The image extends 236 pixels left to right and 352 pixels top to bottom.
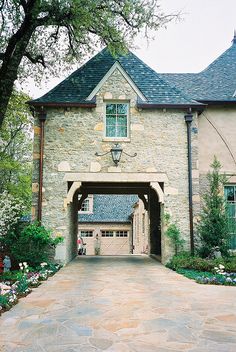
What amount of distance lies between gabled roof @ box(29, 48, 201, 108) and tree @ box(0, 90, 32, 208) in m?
4.76

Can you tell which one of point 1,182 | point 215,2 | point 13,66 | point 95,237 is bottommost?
point 95,237

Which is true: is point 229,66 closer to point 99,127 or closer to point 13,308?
point 99,127

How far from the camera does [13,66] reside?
33.2 feet

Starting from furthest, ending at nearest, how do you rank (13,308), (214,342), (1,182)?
(1,182) → (13,308) → (214,342)

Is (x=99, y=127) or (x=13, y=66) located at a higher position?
(x=13, y=66)

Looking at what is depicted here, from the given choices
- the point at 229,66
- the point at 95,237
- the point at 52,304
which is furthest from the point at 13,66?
the point at 95,237

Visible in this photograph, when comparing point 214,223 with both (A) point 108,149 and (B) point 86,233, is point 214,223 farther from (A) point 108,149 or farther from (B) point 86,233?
(B) point 86,233

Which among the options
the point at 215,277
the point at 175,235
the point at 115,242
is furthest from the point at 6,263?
the point at 115,242

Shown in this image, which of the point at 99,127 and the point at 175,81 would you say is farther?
the point at 175,81

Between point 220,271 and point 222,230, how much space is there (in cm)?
246

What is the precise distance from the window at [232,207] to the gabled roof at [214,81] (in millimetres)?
3286

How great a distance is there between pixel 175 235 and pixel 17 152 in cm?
1818

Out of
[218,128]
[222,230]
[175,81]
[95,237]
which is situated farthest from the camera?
[95,237]

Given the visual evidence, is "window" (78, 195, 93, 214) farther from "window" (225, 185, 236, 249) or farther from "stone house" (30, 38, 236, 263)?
"window" (225, 185, 236, 249)
